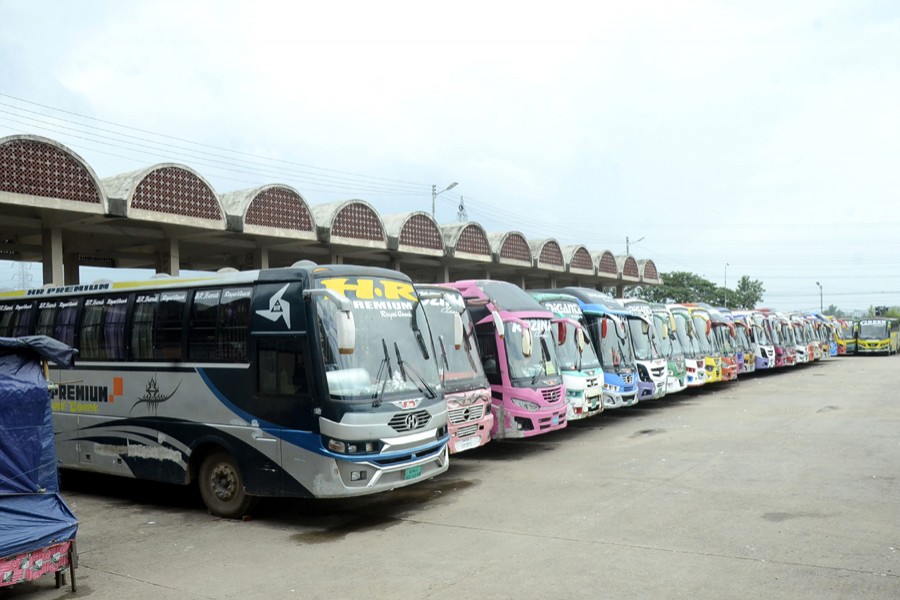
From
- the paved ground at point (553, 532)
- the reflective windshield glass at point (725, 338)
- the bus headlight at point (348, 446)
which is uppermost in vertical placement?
the reflective windshield glass at point (725, 338)

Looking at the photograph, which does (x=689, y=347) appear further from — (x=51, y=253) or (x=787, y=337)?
(x=51, y=253)

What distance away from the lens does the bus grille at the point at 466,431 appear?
442 inches

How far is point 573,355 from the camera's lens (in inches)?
595

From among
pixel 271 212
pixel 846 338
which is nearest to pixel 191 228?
pixel 271 212

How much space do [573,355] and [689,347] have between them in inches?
332

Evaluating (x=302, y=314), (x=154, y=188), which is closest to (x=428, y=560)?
(x=302, y=314)

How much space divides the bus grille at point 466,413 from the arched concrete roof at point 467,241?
2034 centimetres

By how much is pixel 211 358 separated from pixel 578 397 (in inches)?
303

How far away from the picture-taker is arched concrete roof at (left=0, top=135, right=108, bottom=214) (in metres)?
16.8

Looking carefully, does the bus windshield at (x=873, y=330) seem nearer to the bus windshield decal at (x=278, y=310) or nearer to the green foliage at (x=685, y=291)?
the green foliage at (x=685, y=291)

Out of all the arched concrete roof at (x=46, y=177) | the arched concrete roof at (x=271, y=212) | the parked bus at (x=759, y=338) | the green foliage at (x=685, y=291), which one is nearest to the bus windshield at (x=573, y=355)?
the arched concrete roof at (x=271, y=212)

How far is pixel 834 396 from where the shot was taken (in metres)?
21.3

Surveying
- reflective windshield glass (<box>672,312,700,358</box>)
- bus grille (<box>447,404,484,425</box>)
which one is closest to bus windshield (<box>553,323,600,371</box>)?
bus grille (<box>447,404,484,425</box>)

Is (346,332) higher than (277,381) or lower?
higher
